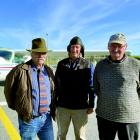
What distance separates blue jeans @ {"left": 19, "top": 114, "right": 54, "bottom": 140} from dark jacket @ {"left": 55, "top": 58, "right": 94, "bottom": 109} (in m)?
0.61

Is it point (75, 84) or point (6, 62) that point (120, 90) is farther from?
point (6, 62)

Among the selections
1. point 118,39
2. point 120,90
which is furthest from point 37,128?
point 118,39

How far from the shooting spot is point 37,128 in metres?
4.41

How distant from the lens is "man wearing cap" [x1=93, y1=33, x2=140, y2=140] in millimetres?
4227

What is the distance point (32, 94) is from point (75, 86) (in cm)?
90

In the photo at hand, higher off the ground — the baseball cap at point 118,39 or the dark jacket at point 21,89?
the baseball cap at point 118,39

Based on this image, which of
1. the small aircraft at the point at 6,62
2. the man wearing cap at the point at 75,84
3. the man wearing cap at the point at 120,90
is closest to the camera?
the man wearing cap at the point at 120,90

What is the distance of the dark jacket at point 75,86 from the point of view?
5039 millimetres

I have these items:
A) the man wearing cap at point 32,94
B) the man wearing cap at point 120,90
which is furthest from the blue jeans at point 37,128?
the man wearing cap at point 120,90

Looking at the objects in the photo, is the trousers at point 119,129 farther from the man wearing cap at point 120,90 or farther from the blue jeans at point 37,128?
the blue jeans at point 37,128

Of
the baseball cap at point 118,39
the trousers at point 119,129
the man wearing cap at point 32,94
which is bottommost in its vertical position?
the trousers at point 119,129

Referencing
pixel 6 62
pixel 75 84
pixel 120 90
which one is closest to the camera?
pixel 120 90

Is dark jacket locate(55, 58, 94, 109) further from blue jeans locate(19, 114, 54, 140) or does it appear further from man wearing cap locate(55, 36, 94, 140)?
blue jeans locate(19, 114, 54, 140)

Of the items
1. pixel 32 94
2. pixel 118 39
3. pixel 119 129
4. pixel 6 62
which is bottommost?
pixel 119 129
